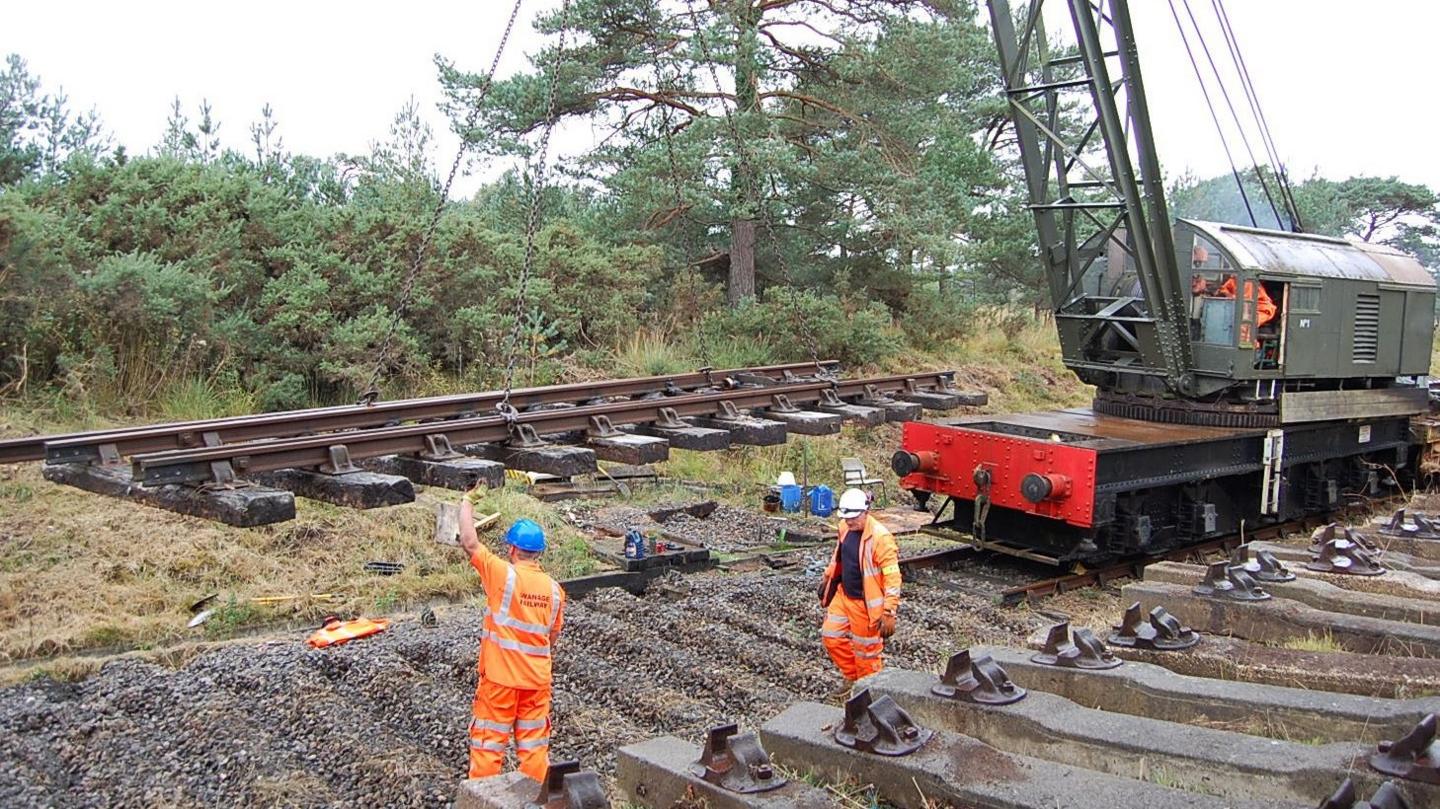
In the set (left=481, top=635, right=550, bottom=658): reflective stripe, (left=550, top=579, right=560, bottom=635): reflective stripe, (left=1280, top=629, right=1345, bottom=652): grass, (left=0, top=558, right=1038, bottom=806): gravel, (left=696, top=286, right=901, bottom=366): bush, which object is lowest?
(left=0, top=558, right=1038, bottom=806): gravel

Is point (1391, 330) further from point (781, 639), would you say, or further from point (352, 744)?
point (352, 744)

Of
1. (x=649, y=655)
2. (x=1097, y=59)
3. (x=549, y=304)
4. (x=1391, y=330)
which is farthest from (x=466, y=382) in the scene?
(x=1391, y=330)

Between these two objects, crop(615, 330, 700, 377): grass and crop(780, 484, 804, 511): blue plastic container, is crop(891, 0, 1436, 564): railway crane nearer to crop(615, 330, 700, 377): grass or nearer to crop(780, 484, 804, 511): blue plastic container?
crop(780, 484, 804, 511): blue plastic container

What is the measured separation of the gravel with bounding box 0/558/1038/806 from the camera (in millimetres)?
5383

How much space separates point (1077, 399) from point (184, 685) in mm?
17254

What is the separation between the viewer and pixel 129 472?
580 cm

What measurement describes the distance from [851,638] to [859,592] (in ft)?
0.99

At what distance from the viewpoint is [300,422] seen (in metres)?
7.23

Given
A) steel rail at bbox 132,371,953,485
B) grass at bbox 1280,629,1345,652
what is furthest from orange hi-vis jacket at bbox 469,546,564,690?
grass at bbox 1280,629,1345,652

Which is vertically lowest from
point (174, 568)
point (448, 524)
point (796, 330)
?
point (174, 568)

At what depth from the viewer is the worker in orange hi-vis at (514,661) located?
5.28m

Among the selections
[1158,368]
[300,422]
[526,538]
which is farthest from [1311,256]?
[300,422]

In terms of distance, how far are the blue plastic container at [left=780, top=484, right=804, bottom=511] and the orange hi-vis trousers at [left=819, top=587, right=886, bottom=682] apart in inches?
233

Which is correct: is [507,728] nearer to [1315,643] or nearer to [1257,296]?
[1315,643]
